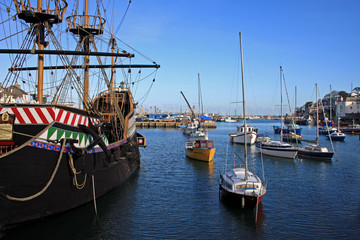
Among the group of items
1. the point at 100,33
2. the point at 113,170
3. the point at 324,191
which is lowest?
the point at 324,191

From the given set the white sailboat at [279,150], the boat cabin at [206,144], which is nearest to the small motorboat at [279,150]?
the white sailboat at [279,150]

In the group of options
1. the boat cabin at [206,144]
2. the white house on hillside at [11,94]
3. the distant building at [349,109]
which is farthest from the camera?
the distant building at [349,109]

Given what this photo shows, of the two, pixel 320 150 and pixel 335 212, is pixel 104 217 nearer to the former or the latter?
pixel 335 212

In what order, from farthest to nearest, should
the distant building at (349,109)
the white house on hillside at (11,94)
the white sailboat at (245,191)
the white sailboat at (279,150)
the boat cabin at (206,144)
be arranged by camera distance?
the distant building at (349,109) → the white sailboat at (279,150) → the boat cabin at (206,144) → the white sailboat at (245,191) → the white house on hillside at (11,94)

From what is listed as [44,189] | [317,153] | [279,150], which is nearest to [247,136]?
[279,150]

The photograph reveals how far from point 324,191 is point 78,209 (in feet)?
59.2

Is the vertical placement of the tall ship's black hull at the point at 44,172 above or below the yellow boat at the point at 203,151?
above

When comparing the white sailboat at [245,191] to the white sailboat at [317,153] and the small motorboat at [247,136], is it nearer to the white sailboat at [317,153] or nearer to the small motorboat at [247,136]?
the white sailboat at [317,153]

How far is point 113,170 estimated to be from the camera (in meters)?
19.5

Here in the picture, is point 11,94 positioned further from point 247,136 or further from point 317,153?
point 247,136

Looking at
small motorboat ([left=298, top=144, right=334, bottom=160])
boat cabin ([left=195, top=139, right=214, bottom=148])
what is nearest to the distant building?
small motorboat ([left=298, top=144, right=334, bottom=160])

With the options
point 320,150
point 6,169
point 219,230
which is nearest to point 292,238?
point 219,230

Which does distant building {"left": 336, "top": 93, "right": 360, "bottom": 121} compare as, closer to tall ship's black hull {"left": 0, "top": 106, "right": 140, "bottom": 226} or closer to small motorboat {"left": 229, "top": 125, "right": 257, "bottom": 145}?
small motorboat {"left": 229, "top": 125, "right": 257, "bottom": 145}

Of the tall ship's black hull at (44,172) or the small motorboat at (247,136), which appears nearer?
the tall ship's black hull at (44,172)
